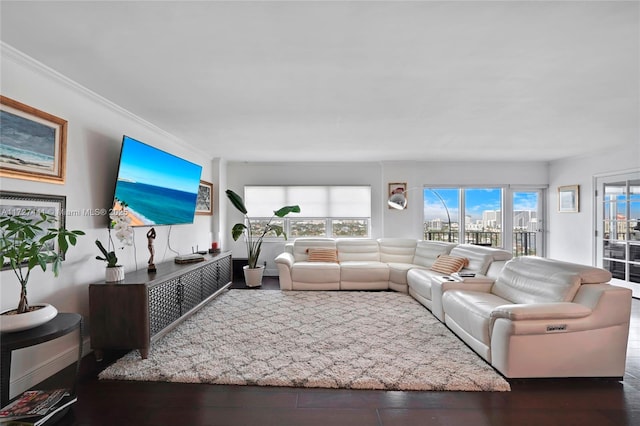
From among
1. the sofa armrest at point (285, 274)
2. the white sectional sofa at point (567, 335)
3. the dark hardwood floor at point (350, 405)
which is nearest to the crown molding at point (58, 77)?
the dark hardwood floor at point (350, 405)

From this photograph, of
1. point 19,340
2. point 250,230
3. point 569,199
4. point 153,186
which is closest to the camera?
point 19,340

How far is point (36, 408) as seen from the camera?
73.9 inches

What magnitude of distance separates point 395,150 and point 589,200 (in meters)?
3.73

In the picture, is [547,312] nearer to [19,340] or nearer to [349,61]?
[349,61]

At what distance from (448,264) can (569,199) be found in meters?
3.56

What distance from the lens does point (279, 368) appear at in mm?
2572

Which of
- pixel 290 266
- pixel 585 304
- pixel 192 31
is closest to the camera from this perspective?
pixel 192 31

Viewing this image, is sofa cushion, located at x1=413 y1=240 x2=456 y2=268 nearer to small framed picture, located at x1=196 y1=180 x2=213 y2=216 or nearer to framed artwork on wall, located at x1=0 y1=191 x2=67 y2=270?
small framed picture, located at x1=196 y1=180 x2=213 y2=216

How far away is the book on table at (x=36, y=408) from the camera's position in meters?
1.79

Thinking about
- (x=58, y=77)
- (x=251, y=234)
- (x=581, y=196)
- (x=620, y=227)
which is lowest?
(x=251, y=234)

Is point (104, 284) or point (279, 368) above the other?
point (104, 284)

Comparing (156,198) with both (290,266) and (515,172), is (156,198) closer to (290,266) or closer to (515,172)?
(290,266)

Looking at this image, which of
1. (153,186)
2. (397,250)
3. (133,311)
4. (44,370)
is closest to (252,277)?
(153,186)

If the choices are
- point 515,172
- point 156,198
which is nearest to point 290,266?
point 156,198
